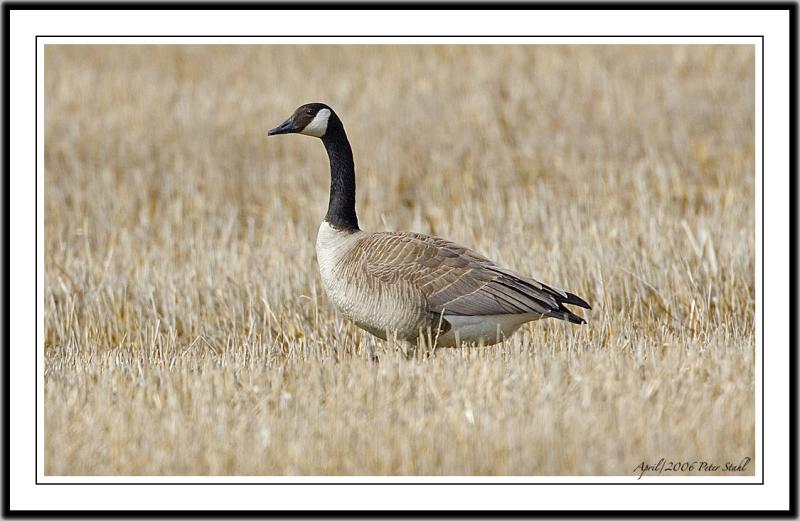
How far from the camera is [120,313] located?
880 centimetres

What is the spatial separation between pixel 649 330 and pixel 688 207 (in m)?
4.02

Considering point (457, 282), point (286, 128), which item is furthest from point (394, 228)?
point (457, 282)

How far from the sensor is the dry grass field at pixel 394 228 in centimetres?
514

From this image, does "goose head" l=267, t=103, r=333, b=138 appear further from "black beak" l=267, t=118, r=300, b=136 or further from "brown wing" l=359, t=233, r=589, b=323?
"brown wing" l=359, t=233, r=589, b=323

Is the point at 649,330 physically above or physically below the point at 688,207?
below

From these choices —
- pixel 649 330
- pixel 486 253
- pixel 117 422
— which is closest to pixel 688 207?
pixel 486 253

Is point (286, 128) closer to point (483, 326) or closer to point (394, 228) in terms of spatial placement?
point (483, 326)

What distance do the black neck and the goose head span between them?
57 millimetres

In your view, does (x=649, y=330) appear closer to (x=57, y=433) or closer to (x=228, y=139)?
(x=57, y=433)

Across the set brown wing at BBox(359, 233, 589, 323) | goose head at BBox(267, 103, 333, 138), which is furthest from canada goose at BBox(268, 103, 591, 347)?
goose head at BBox(267, 103, 333, 138)

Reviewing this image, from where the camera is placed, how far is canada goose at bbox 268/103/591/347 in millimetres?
6488

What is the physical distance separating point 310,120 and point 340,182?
1.65 feet

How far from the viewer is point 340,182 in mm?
7207

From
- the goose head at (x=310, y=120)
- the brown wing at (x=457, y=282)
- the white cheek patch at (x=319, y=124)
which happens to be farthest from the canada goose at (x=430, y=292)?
the white cheek patch at (x=319, y=124)
